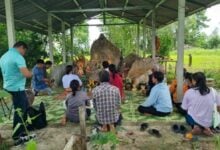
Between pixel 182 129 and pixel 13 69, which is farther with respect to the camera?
pixel 182 129

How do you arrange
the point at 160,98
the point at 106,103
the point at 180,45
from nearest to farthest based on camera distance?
the point at 106,103 < the point at 160,98 < the point at 180,45

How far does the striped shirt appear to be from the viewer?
4.93 meters

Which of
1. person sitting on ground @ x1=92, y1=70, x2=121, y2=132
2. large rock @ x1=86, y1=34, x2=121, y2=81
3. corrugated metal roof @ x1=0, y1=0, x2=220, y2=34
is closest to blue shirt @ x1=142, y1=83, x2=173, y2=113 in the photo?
person sitting on ground @ x1=92, y1=70, x2=121, y2=132

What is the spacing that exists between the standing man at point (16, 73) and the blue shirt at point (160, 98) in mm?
2310

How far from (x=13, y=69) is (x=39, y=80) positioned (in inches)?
147

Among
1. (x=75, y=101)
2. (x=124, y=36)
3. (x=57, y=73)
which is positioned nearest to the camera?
(x=75, y=101)

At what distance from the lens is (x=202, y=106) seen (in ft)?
15.6

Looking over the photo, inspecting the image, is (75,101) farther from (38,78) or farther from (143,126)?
(38,78)

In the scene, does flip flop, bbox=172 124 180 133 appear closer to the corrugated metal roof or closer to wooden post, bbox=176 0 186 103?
wooden post, bbox=176 0 186 103

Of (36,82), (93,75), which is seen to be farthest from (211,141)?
(93,75)

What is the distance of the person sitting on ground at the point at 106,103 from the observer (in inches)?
194

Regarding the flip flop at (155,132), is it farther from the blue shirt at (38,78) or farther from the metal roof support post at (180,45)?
the blue shirt at (38,78)

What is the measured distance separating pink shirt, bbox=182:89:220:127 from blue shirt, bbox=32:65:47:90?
448cm

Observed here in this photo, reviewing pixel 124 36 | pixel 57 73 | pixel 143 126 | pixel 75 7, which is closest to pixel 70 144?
pixel 143 126
